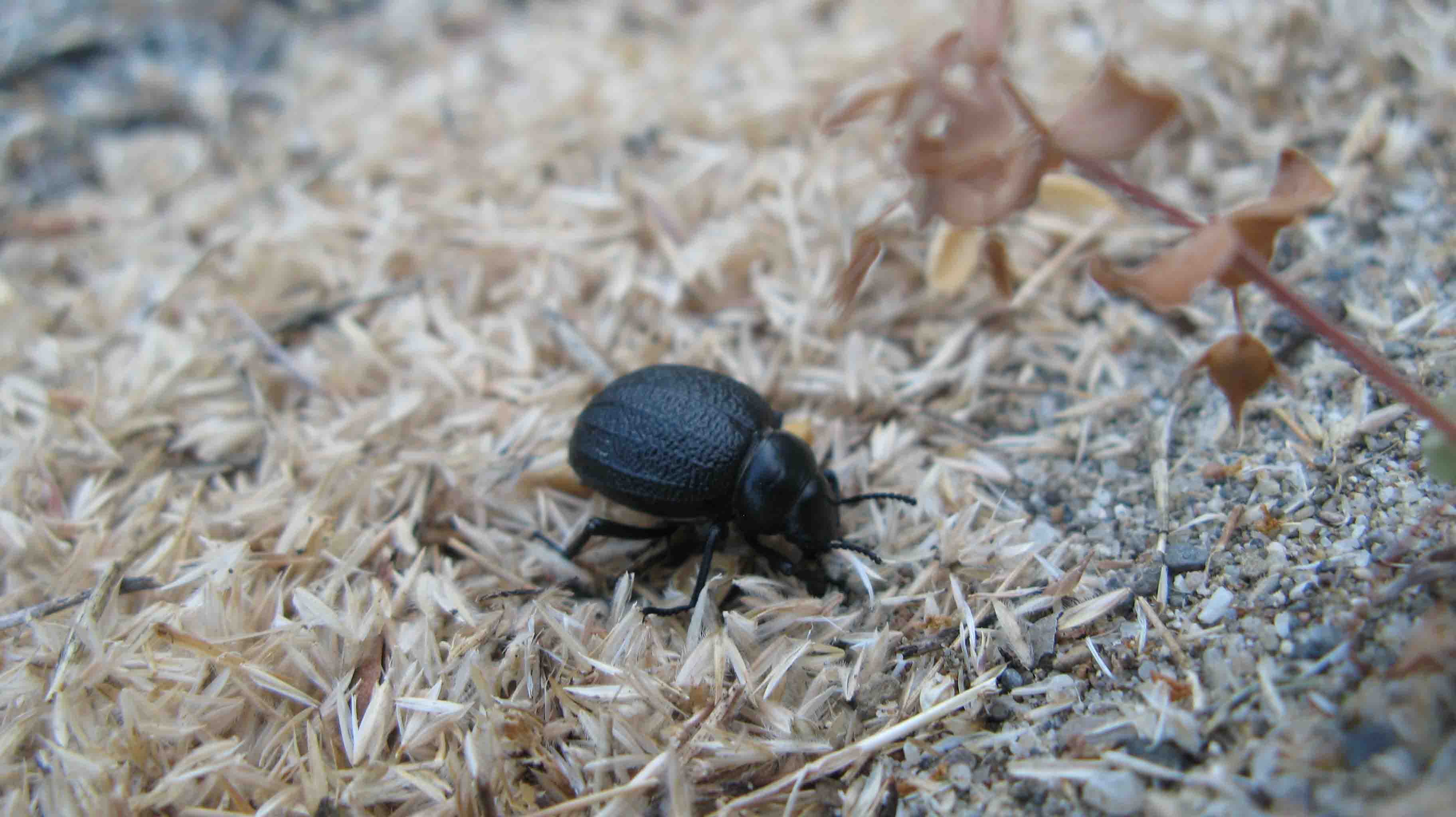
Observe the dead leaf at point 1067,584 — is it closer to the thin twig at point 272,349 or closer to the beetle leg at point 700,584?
the beetle leg at point 700,584

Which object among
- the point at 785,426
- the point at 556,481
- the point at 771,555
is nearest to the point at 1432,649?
the point at 771,555

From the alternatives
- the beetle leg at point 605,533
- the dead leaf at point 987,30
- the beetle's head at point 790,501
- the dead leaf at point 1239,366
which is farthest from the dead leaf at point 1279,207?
the beetle leg at point 605,533

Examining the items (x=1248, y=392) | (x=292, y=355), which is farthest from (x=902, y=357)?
(x=292, y=355)

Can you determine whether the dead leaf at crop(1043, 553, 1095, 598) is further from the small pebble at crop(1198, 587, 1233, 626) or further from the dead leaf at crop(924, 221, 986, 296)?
the dead leaf at crop(924, 221, 986, 296)

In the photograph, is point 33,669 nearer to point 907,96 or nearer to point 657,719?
point 657,719

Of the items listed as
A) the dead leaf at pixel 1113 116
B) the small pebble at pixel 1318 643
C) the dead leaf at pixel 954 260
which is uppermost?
the dead leaf at pixel 1113 116

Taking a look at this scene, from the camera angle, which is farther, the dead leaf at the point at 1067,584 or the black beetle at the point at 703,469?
the black beetle at the point at 703,469
